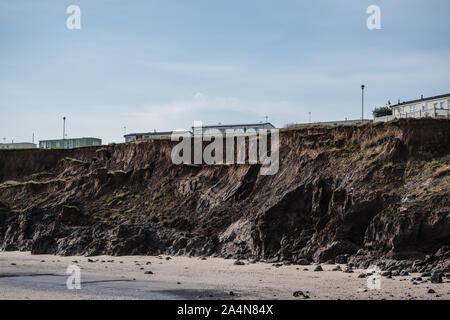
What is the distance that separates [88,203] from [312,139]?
23.1 metres

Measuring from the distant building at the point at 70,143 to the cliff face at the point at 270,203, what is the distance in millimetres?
20123

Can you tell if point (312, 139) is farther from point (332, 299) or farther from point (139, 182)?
point (332, 299)

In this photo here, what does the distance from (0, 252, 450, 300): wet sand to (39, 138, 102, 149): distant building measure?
43051 mm

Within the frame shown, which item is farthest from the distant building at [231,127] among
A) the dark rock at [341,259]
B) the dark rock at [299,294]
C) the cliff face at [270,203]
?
the dark rock at [299,294]

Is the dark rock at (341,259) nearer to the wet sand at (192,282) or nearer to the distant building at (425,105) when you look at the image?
the wet sand at (192,282)

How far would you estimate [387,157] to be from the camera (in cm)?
4881

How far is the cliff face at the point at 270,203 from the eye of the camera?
43000 millimetres

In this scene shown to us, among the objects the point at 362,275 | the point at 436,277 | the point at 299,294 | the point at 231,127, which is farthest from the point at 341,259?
the point at 231,127

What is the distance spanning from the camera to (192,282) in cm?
3800

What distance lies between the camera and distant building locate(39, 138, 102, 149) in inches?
3629

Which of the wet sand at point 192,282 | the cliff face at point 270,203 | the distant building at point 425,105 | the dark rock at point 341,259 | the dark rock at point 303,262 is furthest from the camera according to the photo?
the distant building at point 425,105

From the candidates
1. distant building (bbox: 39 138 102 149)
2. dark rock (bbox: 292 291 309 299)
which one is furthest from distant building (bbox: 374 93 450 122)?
distant building (bbox: 39 138 102 149)

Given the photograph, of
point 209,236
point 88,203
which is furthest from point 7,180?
point 209,236

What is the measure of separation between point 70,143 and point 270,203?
50.0 meters
